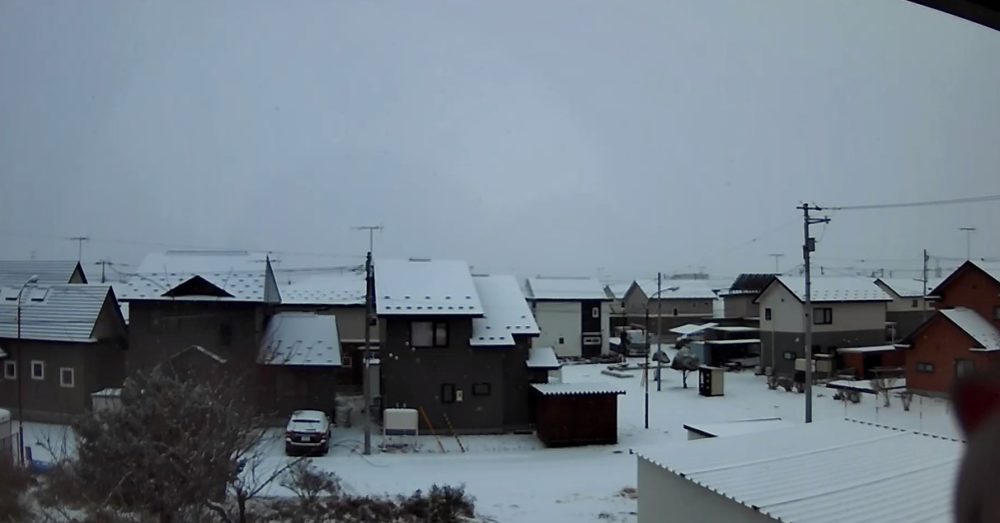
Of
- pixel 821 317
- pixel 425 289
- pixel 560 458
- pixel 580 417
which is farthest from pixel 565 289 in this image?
pixel 560 458

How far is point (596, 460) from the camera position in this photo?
7.43 metres

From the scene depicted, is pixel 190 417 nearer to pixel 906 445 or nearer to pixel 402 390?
pixel 906 445

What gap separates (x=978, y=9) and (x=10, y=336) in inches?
126

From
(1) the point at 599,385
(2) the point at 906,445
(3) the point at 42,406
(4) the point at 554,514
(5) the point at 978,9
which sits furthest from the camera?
(1) the point at 599,385

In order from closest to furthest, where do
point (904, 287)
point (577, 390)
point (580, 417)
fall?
point (904, 287), point (580, 417), point (577, 390)

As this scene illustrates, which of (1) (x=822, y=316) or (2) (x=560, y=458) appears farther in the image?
(1) (x=822, y=316)

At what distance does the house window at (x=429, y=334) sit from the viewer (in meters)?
9.48

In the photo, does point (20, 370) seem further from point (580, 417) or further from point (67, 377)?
point (580, 417)

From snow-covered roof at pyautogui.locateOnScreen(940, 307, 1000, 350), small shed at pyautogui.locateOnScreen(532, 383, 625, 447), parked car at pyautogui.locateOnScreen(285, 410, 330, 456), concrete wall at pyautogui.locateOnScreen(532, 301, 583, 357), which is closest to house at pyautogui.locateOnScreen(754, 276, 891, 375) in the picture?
small shed at pyautogui.locateOnScreen(532, 383, 625, 447)

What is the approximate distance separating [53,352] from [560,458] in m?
5.46

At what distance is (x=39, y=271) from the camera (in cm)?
284

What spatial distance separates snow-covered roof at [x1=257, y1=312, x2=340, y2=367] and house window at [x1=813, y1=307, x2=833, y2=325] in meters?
7.38

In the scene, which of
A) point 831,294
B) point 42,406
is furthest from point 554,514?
point 831,294

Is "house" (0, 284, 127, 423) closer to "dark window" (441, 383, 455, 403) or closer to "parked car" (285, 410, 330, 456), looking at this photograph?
"parked car" (285, 410, 330, 456)
